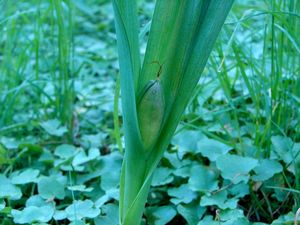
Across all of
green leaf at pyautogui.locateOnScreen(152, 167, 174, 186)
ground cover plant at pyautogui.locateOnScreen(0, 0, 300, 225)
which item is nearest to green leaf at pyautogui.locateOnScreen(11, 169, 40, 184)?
ground cover plant at pyautogui.locateOnScreen(0, 0, 300, 225)

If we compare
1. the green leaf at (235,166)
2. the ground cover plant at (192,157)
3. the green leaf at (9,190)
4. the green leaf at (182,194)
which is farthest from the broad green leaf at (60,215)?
the green leaf at (235,166)

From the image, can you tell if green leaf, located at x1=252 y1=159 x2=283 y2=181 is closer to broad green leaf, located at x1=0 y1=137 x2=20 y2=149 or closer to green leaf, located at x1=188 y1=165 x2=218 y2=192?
green leaf, located at x1=188 y1=165 x2=218 y2=192

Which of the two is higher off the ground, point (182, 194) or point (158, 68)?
point (158, 68)

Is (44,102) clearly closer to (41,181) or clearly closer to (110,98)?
(110,98)

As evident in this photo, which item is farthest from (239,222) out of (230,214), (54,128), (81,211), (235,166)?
(54,128)

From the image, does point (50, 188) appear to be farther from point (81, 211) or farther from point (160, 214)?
point (160, 214)

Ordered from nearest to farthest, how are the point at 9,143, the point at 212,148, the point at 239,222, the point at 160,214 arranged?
the point at 239,222
the point at 160,214
the point at 212,148
the point at 9,143
